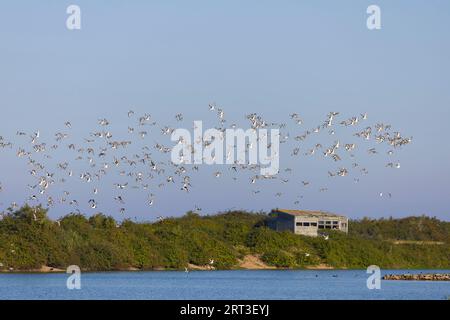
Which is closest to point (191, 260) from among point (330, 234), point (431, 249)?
point (330, 234)

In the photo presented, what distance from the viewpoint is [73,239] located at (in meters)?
120

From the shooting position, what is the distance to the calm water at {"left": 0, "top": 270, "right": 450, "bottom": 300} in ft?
258

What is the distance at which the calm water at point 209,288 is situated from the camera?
78.6 metres

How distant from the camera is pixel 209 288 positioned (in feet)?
288

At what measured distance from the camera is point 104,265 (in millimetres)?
120688
